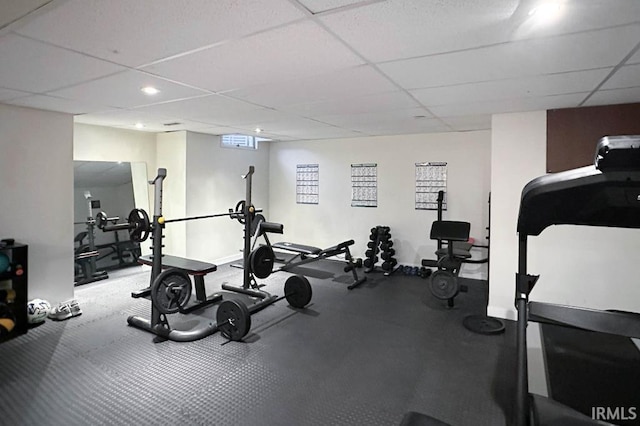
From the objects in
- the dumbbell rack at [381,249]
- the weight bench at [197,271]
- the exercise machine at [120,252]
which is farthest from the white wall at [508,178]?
the exercise machine at [120,252]

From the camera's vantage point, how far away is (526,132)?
3.50m

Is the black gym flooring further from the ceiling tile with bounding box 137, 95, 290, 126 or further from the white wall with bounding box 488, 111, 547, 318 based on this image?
the ceiling tile with bounding box 137, 95, 290, 126

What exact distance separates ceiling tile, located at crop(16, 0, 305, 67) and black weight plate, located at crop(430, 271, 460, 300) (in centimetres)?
329

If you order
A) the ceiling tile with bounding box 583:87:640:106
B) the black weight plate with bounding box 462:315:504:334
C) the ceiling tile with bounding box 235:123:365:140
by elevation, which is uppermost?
the ceiling tile with bounding box 235:123:365:140

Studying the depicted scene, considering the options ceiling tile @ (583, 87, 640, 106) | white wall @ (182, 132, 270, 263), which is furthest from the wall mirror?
ceiling tile @ (583, 87, 640, 106)

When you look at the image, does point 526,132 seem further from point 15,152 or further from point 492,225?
point 15,152

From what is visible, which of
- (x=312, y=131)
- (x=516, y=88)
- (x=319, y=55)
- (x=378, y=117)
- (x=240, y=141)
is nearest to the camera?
(x=319, y=55)

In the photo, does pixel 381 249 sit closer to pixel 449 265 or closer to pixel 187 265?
pixel 449 265

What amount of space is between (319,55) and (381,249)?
4068mm

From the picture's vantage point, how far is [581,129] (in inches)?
130

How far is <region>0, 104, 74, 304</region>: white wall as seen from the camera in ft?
11.1

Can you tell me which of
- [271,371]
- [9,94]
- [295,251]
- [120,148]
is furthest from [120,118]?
[271,371]

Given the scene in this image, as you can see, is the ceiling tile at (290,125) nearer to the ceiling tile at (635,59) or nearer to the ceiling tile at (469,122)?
the ceiling tile at (469,122)

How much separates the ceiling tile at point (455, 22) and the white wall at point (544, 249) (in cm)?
205
